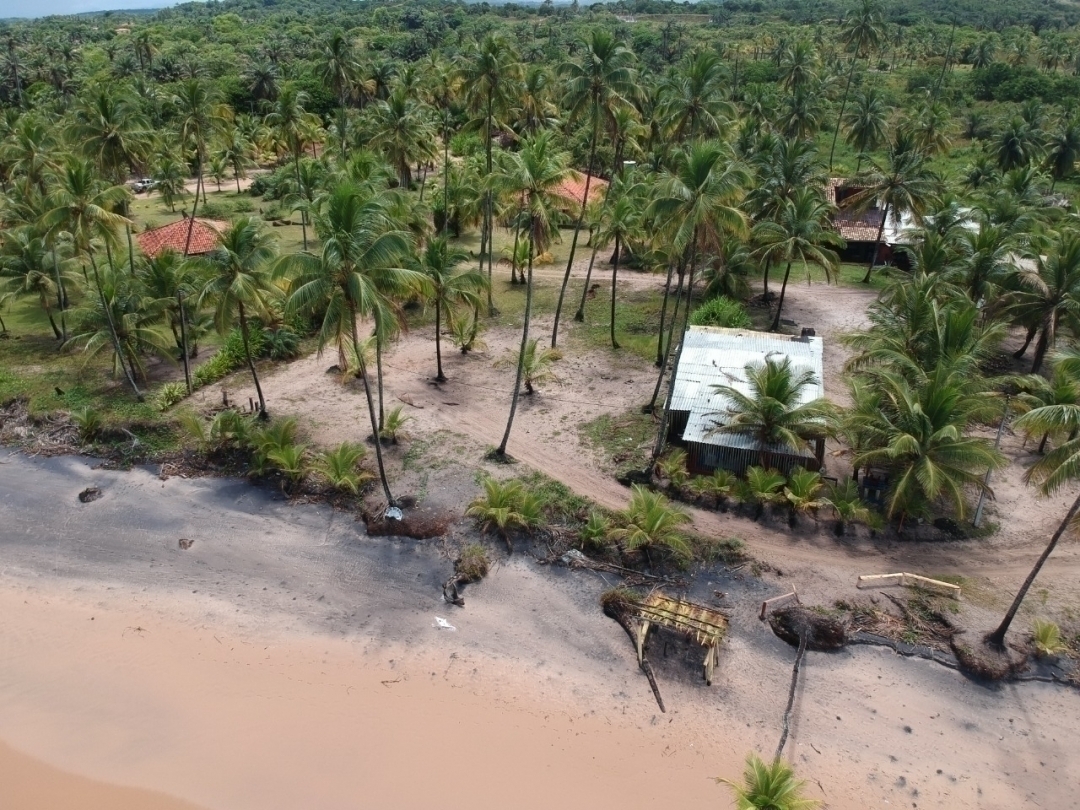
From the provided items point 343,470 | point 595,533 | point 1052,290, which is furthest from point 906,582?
point 343,470

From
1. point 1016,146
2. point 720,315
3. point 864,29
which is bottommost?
point 720,315

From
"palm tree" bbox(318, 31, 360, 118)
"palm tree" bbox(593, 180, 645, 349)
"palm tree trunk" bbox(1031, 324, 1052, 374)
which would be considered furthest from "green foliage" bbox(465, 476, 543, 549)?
"palm tree" bbox(318, 31, 360, 118)

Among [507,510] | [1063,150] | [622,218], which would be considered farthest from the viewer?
[1063,150]

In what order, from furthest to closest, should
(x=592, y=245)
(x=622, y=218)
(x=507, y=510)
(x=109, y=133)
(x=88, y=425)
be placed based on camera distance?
1. (x=592, y=245)
2. (x=622, y=218)
3. (x=109, y=133)
4. (x=88, y=425)
5. (x=507, y=510)

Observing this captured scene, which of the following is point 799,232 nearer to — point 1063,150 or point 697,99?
point 697,99

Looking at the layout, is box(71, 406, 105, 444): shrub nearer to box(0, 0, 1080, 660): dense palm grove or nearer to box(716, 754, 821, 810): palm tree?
box(0, 0, 1080, 660): dense palm grove

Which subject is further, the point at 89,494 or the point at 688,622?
the point at 89,494
